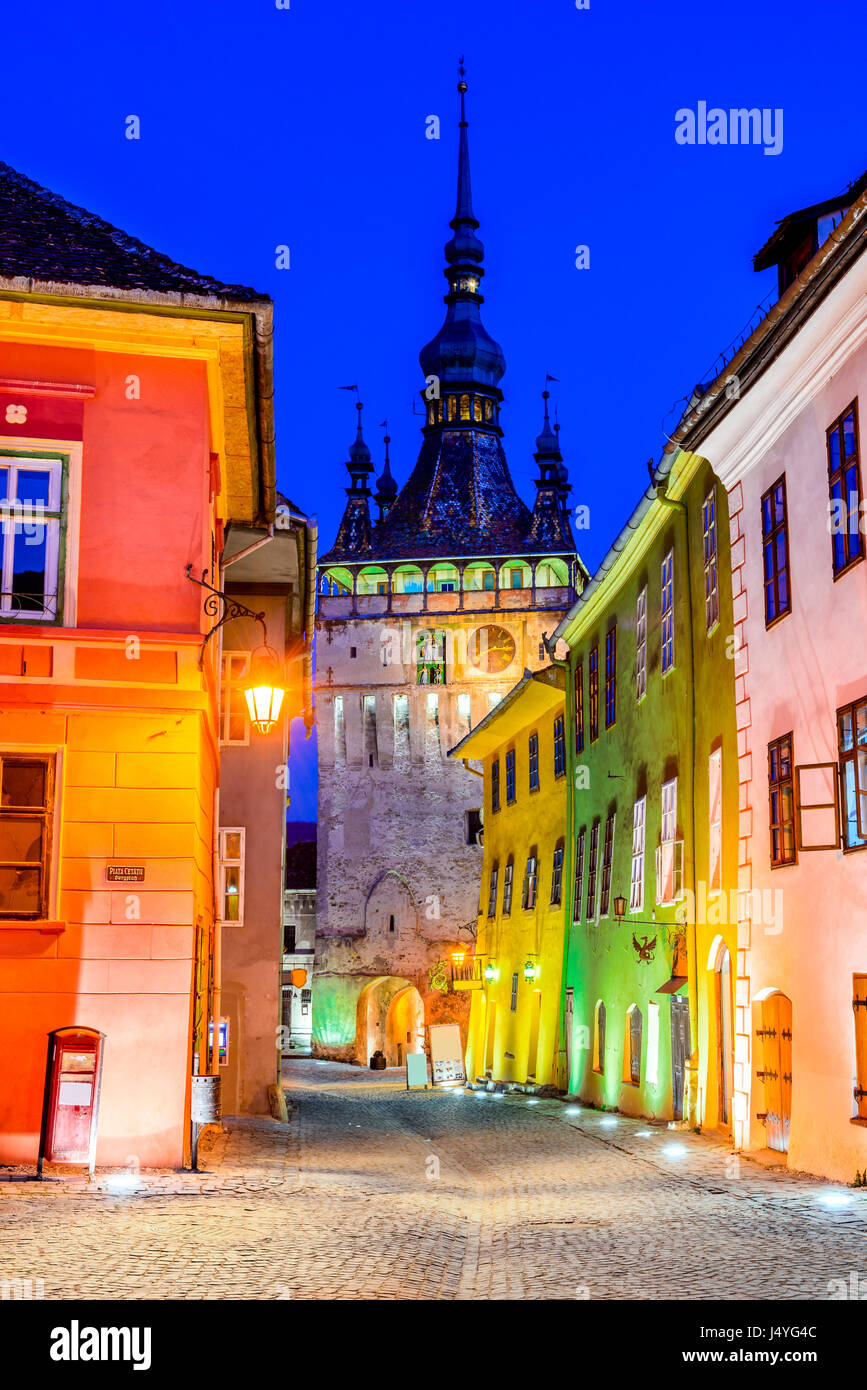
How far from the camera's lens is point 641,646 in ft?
79.3

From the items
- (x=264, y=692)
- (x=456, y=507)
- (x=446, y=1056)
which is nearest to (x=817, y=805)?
(x=264, y=692)

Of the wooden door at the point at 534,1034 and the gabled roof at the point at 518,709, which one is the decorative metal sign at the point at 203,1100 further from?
the wooden door at the point at 534,1034

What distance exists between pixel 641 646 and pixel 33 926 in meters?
13.3

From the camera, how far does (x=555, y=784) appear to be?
32.6 metres

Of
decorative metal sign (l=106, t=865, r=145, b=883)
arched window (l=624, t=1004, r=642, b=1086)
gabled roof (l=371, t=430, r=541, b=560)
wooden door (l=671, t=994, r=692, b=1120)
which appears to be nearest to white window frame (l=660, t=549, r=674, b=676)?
wooden door (l=671, t=994, r=692, b=1120)

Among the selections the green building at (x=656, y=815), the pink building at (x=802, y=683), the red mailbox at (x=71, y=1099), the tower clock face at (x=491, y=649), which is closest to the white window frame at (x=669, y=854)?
the green building at (x=656, y=815)

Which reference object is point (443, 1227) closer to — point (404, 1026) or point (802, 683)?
point (802, 683)

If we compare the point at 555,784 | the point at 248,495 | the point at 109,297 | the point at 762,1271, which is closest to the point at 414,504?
the point at 555,784

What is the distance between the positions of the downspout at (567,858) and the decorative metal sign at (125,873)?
1765 cm

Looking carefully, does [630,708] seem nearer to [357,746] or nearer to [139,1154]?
[139,1154]

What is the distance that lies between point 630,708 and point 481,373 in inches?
2322

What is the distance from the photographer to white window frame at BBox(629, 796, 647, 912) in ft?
77.3

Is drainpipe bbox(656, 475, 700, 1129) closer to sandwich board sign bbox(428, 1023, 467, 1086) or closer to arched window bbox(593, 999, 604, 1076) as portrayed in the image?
arched window bbox(593, 999, 604, 1076)

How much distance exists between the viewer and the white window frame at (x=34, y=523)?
527 inches
